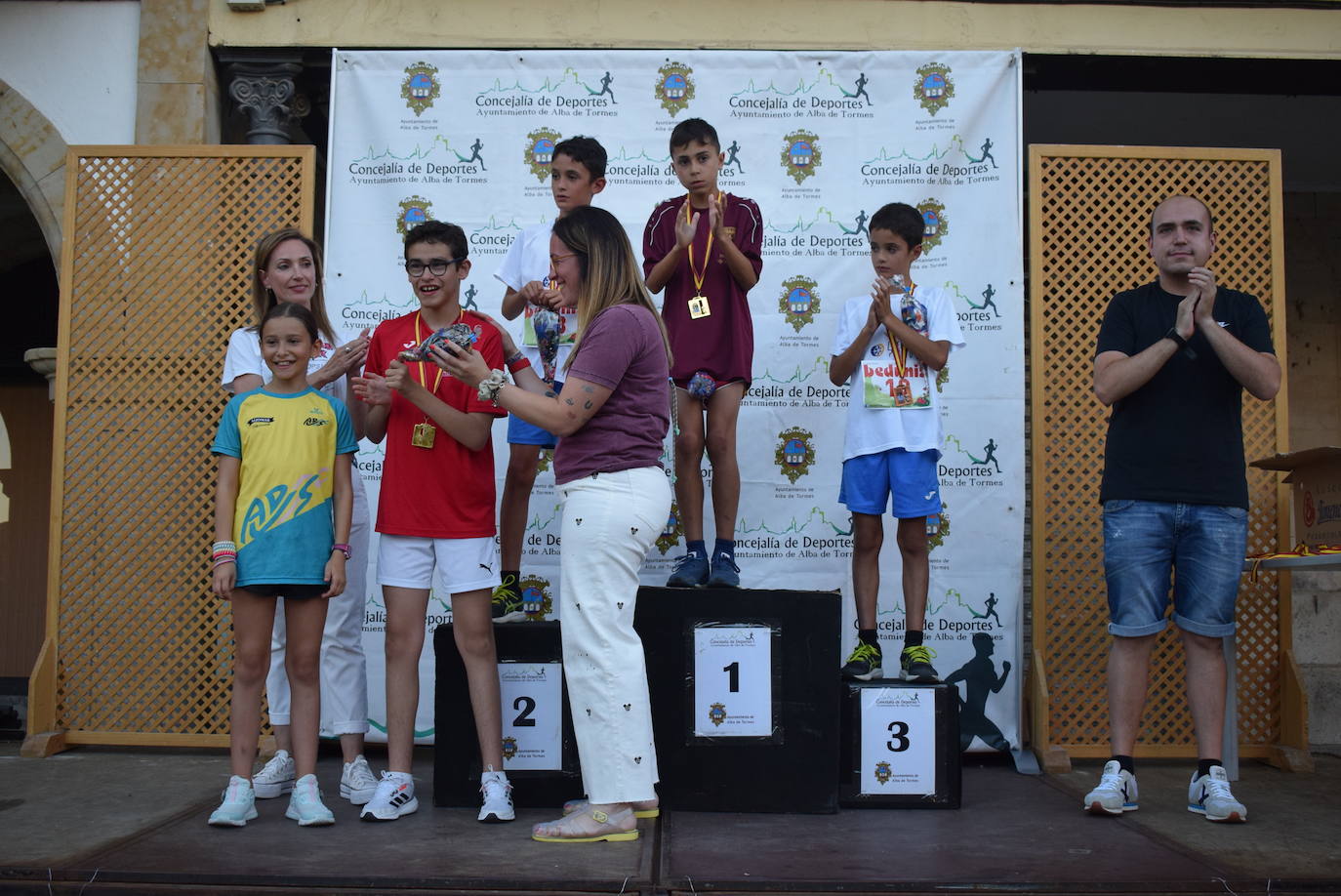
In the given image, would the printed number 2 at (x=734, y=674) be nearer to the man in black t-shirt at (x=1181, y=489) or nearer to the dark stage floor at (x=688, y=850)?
the dark stage floor at (x=688, y=850)

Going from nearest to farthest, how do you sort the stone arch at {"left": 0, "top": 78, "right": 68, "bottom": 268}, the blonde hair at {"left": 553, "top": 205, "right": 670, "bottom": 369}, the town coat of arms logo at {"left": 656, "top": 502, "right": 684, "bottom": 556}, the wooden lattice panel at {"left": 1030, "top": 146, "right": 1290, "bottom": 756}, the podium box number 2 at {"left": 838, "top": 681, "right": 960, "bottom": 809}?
the blonde hair at {"left": 553, "top": 205, "right": 670, "bottom": 369} < the podium box number 2 at {"left": 838, "top": 681, "right": 960, "bottom": 809} < the wooden lattice panel at {"left": 1030, "top": 146, "right": 1290, "bottom": 756} < the town coat of arms logo at {"left": 656, "top": 502, "right": 684, "bottom": 556} < the stone arch at {"left": 0, "top": 78, "right": 68, "bottom": 268}

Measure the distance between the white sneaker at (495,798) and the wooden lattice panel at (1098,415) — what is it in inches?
96.9

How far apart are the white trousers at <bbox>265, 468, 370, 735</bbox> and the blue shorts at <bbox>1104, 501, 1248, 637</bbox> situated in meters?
2.47

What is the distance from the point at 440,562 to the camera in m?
3.49

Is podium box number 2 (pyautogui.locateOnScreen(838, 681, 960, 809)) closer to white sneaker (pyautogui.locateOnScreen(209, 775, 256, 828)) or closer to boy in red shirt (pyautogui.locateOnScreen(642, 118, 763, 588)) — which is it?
boy in red shirt (pyautogui.locateOnScreen(642, 118, 763, 588))

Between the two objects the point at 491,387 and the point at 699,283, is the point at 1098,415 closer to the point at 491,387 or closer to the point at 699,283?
the point at 699,283

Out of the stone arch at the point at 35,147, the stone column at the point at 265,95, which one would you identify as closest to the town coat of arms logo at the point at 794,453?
the stone column at the point at 265,95

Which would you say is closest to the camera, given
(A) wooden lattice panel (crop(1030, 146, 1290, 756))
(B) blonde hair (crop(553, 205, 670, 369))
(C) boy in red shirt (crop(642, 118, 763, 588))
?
(B) blonde hair (crop(553, 205, 670, 369))

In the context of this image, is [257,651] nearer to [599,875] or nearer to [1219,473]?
[599,875]

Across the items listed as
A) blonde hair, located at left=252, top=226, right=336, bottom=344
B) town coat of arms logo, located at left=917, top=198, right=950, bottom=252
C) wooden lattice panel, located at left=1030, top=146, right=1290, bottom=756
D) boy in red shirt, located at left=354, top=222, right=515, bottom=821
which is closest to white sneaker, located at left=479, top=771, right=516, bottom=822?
boy in red shirt, located at left=354, top=222, right=515, bottom=821

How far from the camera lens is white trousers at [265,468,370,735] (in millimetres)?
3781

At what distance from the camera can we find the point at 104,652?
16.3ft

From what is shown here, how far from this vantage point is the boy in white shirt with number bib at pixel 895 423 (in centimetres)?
405

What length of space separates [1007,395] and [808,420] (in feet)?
2.90
